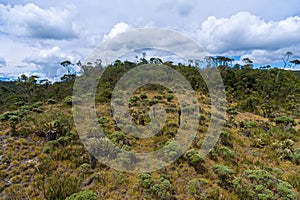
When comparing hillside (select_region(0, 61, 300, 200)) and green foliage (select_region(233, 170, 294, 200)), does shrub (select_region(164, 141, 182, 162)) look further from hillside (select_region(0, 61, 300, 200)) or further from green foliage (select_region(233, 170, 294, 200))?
green foliage (select_region(233, 170, 294, 200))

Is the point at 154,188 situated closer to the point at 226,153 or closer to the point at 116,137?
the point at 116,137

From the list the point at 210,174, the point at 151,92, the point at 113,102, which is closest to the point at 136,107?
the point at 113,102

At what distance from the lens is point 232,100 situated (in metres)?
25.9

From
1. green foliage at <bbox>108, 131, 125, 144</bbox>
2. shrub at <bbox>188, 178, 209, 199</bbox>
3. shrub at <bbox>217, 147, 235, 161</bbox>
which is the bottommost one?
shrub at <bbox>188, 178, 209, 199</bbox>

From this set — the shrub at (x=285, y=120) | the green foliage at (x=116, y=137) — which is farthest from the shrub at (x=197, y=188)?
the shrub at (x=285, y=120)

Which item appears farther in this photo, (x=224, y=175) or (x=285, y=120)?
(x=285, y=120)

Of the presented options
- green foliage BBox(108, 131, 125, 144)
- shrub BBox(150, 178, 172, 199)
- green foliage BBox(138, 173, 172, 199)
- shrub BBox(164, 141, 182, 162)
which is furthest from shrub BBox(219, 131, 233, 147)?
green foliage BBox(108, 131, 125, 144)

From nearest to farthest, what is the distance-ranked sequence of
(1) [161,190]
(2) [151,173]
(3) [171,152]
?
(1) [161,190]
(2) [151,173]
(3) [171,152]

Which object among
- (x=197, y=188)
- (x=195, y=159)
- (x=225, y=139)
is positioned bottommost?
(x=197, y=188)

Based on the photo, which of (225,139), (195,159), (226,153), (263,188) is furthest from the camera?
(225,139)

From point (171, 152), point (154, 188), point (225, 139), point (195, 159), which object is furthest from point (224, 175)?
point (225, 139)

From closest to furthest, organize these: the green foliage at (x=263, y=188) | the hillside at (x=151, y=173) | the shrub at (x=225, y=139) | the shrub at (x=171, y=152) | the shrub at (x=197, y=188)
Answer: the green foliage at (x=263, y=188), the shrub at (x=197, y=188), the hillside at (x=151, y=173), the shrub at (x=171, y=152), the shrub at (x=225, y=139)

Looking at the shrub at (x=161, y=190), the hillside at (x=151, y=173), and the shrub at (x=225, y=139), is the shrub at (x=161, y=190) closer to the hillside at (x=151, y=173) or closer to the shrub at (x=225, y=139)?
the hillside at (x=151, y=173)

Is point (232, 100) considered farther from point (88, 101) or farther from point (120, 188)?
point (120, 188)
